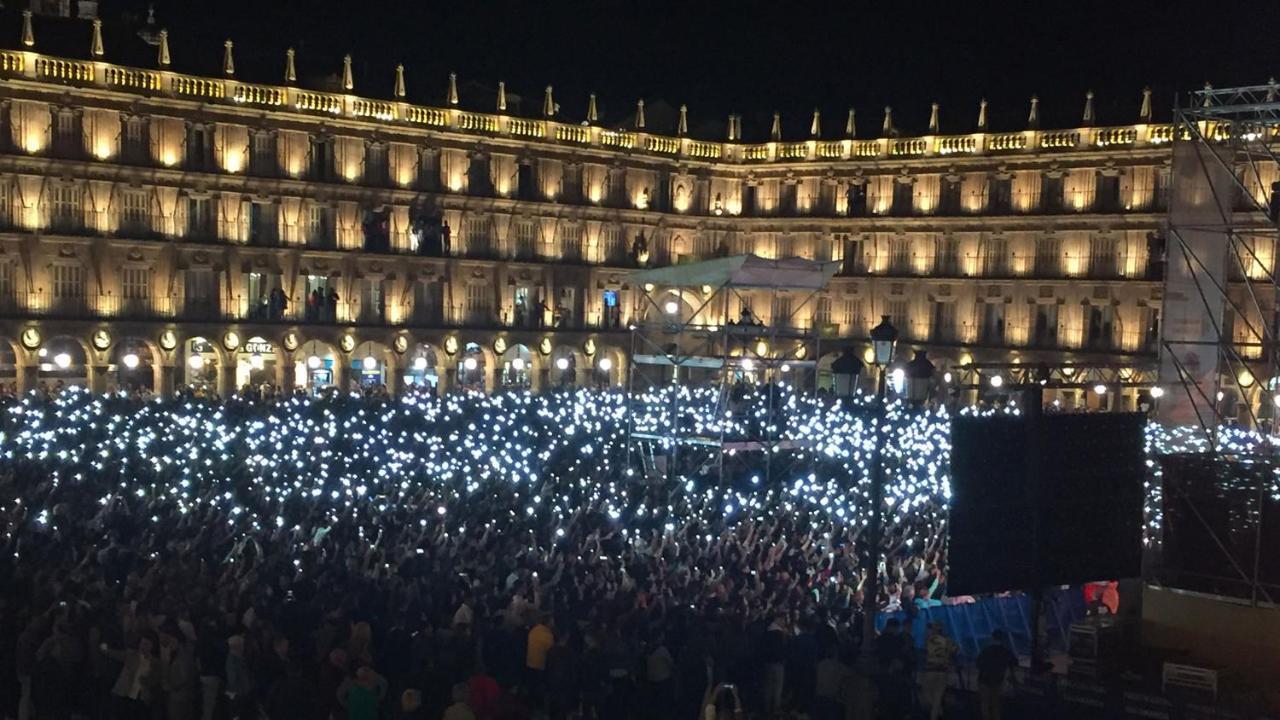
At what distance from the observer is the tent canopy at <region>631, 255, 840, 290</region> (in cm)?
2962

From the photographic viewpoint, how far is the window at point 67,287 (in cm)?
4856

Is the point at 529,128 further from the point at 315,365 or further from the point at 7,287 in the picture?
the point at 7,287

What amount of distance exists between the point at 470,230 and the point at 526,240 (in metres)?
2.54

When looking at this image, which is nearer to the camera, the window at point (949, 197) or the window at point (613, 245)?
the window at point (949, 197)

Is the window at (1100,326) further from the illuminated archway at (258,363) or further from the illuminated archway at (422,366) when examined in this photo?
the illuminated archway at (258,363)

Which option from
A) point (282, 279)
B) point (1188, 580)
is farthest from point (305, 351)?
point (1188, 580)

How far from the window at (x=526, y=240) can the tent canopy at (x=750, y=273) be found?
28.2 meters

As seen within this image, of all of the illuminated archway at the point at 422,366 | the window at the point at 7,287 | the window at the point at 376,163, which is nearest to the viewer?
the window at the point at 7,287

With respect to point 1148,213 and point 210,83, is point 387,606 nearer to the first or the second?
point 210,83

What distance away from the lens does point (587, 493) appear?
2630 centimetres

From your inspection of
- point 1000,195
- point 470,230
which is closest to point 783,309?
point 1000,195

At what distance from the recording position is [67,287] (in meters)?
48.8

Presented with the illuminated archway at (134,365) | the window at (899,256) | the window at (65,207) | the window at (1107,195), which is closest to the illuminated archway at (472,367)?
the illuminated archway at (134,365)

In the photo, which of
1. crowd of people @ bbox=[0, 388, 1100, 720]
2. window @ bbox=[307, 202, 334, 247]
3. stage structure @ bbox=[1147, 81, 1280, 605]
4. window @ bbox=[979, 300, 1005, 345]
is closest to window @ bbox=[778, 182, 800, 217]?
window @ bbox=[979, 300, 1005, 345]
